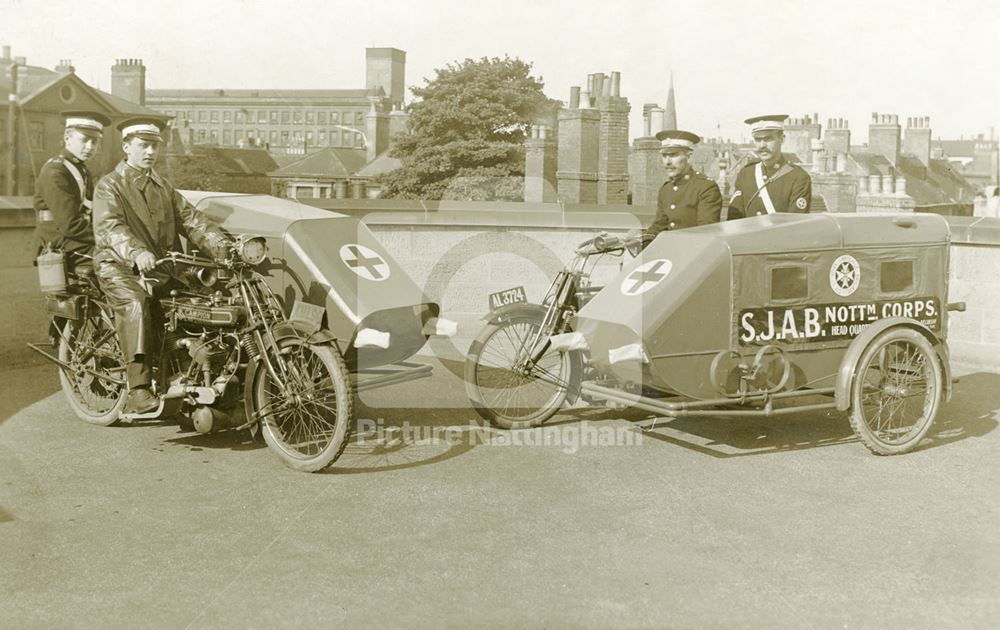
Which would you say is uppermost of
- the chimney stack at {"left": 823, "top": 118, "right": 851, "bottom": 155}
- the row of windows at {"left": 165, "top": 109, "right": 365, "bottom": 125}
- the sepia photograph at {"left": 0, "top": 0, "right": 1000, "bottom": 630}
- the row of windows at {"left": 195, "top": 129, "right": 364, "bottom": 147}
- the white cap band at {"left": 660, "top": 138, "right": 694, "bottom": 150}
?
the row of windows at {"left": 165, "top": 109, "right": 365, "bottom": 125}

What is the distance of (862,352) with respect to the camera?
641 centimetres

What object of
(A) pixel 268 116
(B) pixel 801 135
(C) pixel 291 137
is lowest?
(B) pixel 801 135

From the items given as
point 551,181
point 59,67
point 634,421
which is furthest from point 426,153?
point 634,421

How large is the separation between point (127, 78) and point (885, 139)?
49.4m

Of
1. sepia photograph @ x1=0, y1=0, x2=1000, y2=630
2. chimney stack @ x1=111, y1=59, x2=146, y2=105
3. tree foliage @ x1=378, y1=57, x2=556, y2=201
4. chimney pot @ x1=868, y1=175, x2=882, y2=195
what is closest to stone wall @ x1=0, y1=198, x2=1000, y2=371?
sepia photograph @ x1=0, y1=0, x2=1000, y2=630

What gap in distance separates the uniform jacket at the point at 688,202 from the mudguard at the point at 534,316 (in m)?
1.12

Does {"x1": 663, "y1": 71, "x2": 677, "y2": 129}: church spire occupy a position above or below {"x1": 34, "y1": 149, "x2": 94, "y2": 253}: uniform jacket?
above

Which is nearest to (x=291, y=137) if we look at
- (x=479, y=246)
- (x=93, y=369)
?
(x=479, y=246)

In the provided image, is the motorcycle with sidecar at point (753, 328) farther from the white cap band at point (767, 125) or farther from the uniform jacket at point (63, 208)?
the uniform jacket at point (63, 208)

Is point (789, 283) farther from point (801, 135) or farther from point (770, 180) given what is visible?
point (801, 135)

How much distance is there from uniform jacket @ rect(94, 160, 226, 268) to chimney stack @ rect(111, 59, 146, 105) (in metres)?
71.6

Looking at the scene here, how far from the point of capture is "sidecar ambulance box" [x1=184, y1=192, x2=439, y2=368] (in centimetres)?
654

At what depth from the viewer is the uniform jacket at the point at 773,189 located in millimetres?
7414

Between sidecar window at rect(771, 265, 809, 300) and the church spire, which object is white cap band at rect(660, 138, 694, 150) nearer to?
sidecar window at rect(771, 265, 809, 300)
